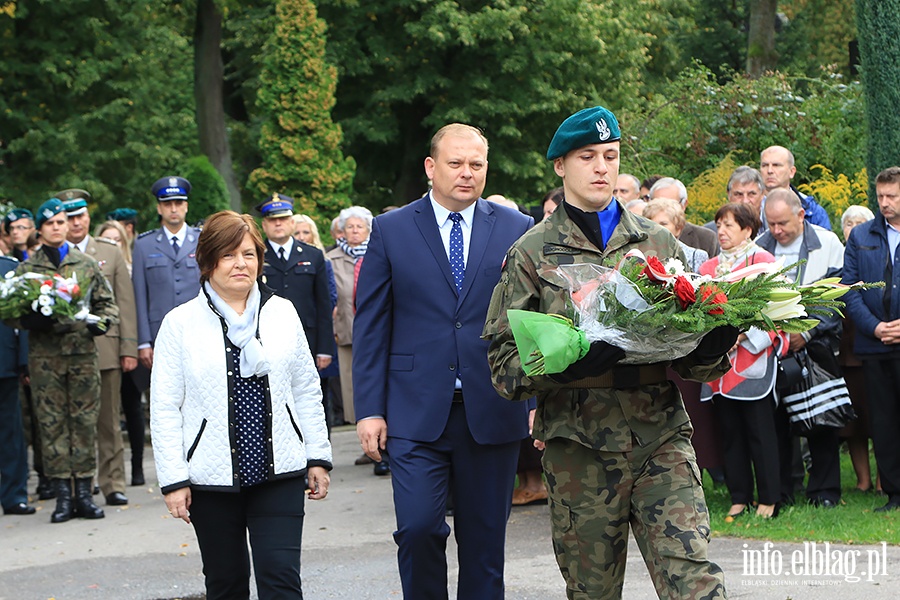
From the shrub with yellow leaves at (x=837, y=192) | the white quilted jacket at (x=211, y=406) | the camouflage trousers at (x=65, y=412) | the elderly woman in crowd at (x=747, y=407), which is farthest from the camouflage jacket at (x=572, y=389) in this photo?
the shrub with yellow leaves at (x=837, y=192)

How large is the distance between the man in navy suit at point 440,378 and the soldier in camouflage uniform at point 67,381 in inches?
206

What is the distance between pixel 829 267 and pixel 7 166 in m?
27.3

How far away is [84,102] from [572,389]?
1240 inches

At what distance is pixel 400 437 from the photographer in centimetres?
602

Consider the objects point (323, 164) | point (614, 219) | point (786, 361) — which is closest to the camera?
point (614, 219)

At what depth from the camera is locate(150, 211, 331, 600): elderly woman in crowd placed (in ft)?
18.5

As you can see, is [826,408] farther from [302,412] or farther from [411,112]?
[411,112]

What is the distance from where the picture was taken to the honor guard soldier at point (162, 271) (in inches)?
462

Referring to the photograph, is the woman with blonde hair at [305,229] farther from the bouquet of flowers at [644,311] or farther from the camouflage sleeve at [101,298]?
the bouquet of flowers at [644,311]

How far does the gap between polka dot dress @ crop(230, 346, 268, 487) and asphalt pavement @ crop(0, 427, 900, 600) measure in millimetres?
2237

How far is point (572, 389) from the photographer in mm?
5117

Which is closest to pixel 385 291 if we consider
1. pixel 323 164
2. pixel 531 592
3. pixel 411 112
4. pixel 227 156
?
pixel 531 592

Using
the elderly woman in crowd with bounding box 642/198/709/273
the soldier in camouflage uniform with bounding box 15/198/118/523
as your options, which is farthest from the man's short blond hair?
the soldier in camouflage uniform with bounding box 15/198/118/523

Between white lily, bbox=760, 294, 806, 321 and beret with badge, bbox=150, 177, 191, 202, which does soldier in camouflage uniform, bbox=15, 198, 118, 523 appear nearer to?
beret with badge, bbox=150, 177, 191, 202
